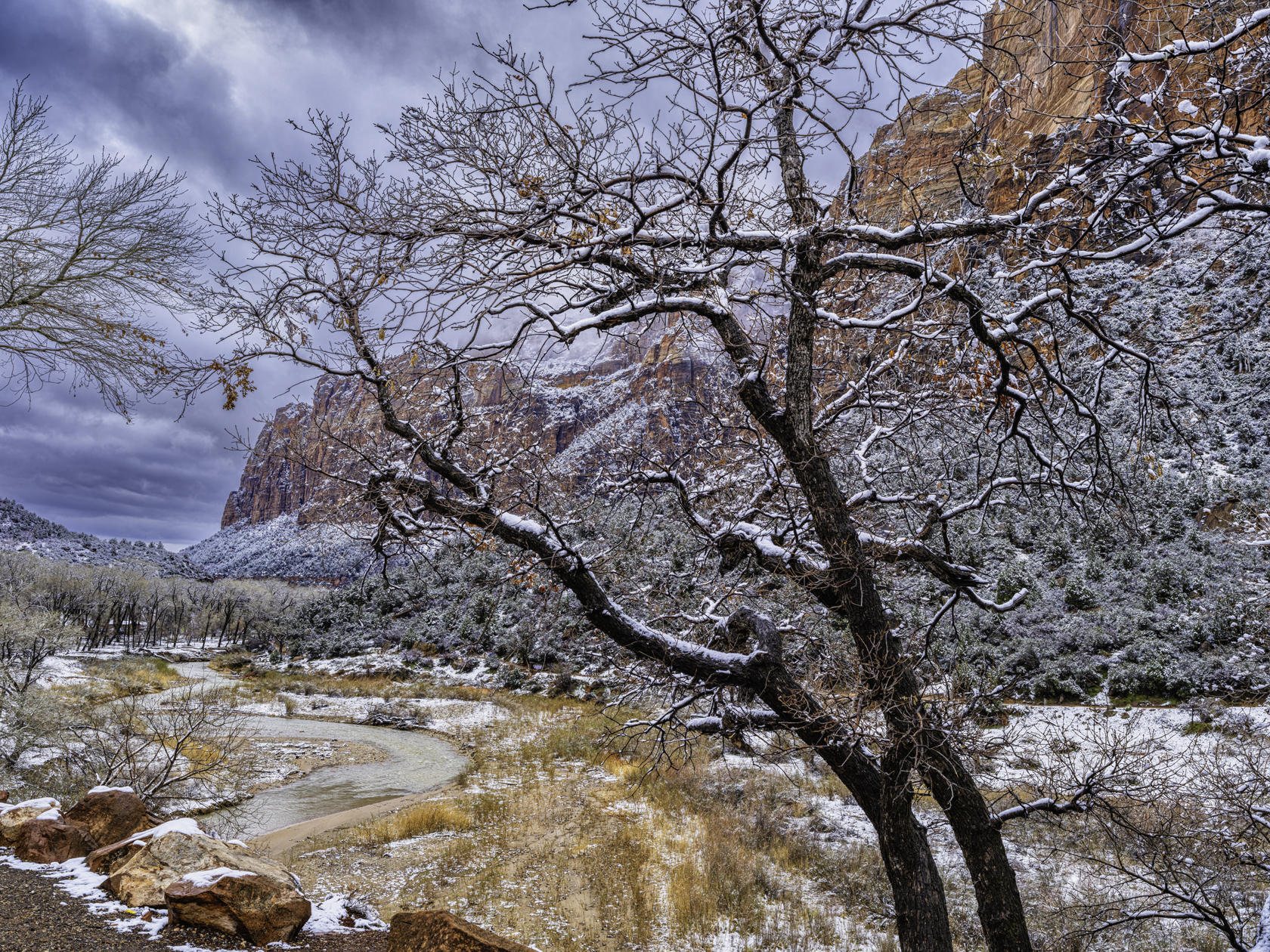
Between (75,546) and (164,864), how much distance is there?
13955cm

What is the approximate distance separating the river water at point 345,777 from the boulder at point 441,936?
7747 millimetres

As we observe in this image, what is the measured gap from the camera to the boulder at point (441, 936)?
3.80m

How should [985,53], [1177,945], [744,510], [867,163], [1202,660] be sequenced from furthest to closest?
[1202,660]
[1177,945]
[744,510]
[867,163]
[985,53]

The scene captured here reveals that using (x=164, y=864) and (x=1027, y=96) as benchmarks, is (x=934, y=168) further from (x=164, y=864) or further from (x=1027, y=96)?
(x=164, y=864)

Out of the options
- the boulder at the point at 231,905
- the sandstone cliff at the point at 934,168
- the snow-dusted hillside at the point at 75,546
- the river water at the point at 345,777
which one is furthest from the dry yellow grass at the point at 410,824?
the snow-dusted hillside at the point at 75,546

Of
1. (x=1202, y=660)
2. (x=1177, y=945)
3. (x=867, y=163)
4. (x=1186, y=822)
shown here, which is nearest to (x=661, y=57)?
(x=867, y=163)

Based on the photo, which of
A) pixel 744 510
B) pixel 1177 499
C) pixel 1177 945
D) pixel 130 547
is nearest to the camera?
pixel 744 510

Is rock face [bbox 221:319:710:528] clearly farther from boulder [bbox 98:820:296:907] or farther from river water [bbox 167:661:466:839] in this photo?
river water [bbox 167:661:466:839]

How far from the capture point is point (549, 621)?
594 cm

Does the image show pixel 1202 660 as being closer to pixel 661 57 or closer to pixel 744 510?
pixel 744 510

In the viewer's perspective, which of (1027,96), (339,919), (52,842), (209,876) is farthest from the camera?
(52,842)

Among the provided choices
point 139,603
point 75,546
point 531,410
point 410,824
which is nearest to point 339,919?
point 531,410

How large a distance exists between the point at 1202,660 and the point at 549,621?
14.5 m

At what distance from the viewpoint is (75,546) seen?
108 metres
